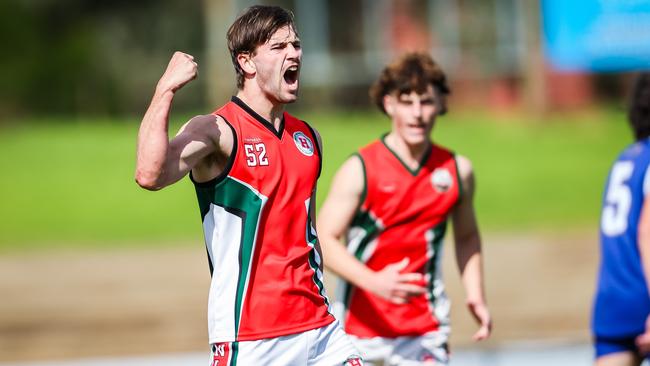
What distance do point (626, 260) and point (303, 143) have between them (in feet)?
5.83

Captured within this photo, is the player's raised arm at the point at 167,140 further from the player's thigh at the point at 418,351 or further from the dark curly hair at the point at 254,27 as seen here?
the player's thigh at the point at 418,351

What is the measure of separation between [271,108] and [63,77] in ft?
127

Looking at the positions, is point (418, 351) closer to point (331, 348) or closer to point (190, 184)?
point (331, 348)

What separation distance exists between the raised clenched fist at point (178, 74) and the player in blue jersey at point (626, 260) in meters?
2.32

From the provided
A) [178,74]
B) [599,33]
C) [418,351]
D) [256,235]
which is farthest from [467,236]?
[599,33]

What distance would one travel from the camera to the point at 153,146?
389 cm

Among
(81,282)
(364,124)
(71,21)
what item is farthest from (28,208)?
(71,21)

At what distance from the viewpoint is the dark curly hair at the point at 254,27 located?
441cm

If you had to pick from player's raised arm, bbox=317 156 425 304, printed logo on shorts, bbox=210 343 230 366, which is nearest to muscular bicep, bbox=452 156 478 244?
player's raised arm, bbox=317 156 425 304

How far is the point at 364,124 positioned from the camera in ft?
102

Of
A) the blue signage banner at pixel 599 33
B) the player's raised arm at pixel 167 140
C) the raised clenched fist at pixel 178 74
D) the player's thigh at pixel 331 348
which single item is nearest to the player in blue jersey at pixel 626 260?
the player's thigh at pixel 331 348

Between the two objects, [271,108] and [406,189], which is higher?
[271,108]

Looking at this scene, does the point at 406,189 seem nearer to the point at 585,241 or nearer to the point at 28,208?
the point at 585,241

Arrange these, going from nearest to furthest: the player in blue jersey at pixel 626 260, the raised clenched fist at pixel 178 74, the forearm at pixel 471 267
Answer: the raised clenched fist at pixel 178 74 < the player in blue jersey at pixel 626 260 < the forearm at pixel 471 267
